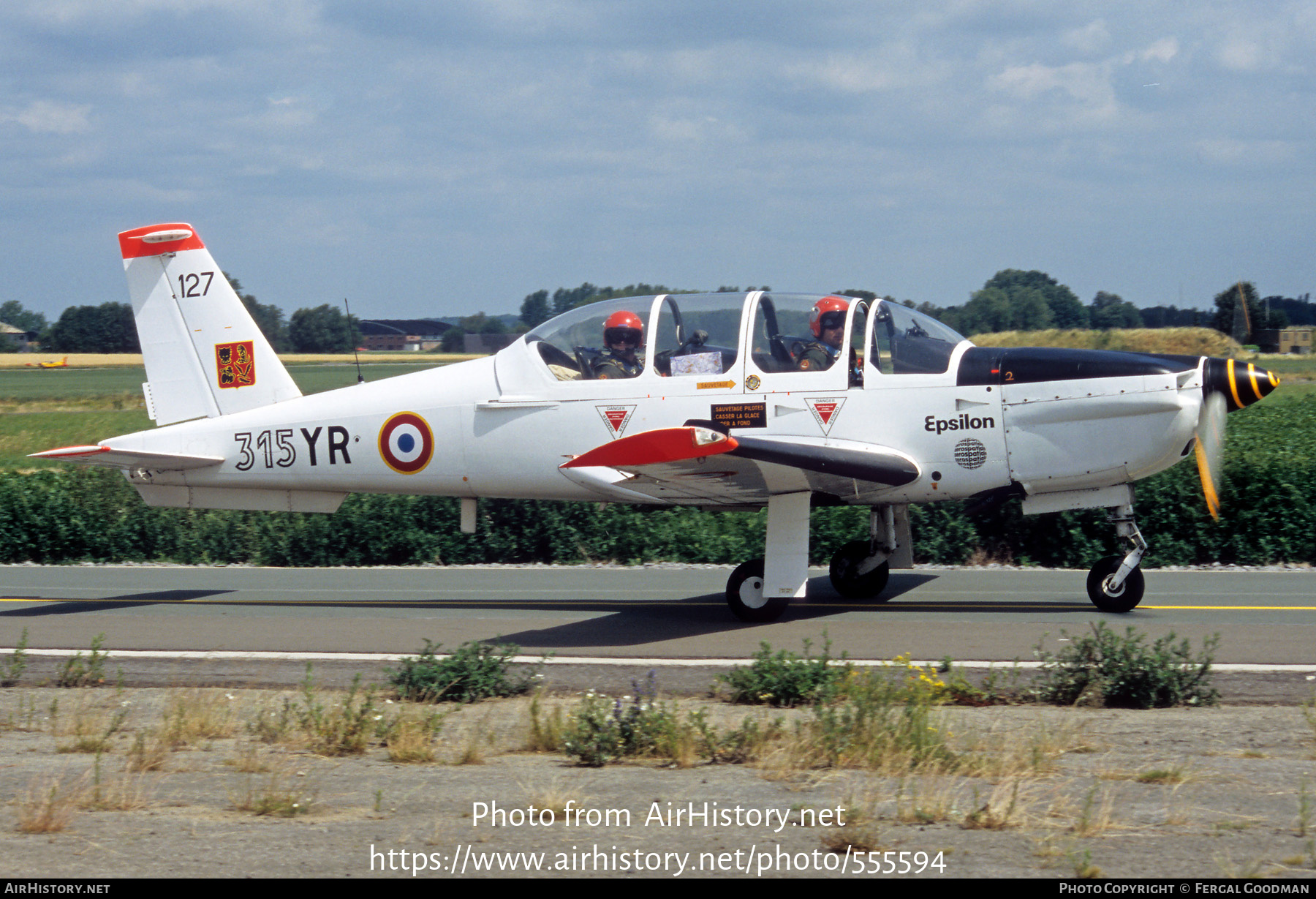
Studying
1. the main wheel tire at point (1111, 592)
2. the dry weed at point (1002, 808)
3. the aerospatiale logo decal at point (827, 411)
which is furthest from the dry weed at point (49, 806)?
the main wheel tire at point (1111, 592)

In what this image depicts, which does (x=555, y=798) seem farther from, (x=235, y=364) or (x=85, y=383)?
(x=85, y=383)

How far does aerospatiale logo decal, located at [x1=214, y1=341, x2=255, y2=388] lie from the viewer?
11922mm

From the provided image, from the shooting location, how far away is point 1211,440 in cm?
934

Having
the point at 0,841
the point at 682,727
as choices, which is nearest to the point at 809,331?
the point at 682,727

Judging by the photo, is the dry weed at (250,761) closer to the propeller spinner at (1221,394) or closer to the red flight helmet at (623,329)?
the red flight helmet at (623,329)

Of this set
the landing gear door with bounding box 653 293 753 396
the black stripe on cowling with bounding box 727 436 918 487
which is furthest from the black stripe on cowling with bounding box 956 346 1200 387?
the landing gear door with bounding box 653 293 753 396

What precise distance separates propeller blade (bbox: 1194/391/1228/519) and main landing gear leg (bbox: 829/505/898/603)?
2.73 meters

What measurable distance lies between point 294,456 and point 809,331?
17.0ft

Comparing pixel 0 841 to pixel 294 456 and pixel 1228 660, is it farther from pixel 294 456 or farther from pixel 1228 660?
pixel 1228 660

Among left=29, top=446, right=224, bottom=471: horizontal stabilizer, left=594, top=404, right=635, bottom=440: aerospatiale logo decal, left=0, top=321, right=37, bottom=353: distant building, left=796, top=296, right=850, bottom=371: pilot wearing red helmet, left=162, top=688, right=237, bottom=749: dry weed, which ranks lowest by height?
left=162, top=688, right=237, bottom=749: dry weed

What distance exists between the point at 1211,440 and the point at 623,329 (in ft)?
16.3

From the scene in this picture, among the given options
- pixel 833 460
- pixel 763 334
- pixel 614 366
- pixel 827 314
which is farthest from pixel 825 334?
pixel 614 366

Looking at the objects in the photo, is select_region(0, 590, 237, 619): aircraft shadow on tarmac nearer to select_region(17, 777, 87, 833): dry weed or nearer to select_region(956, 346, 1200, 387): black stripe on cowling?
select_region(17, 777, 87, 833): dry weed

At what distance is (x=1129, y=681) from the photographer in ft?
23.4
